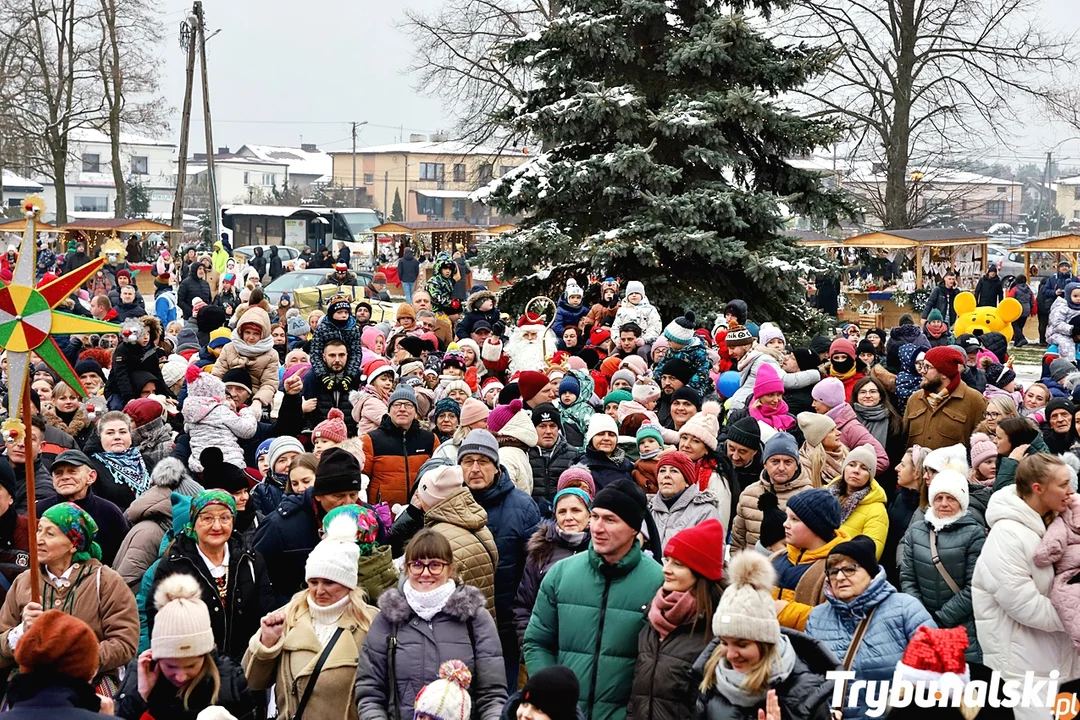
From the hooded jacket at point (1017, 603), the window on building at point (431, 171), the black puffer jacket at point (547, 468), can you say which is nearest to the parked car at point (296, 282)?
the black puffer jacket at point (547, 468)

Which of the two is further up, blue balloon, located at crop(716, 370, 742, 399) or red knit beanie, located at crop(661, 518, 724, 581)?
blue balloon, located at crop(716, 370, 742, 399)

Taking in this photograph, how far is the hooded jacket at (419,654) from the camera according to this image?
486 cm

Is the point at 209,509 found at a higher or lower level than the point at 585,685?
higher

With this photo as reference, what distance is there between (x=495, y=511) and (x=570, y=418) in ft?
8.90

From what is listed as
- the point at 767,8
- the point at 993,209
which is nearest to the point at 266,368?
the point at 767,8

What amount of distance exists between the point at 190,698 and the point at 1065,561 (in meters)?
4.03

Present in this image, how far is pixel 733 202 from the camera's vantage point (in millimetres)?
16766

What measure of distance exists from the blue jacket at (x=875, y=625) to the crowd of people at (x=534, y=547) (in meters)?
0.01

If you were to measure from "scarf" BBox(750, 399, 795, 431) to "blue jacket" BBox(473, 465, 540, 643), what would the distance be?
2.85 m

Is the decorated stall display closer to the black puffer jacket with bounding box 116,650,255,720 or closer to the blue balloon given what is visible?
the black puffer jacket with bounding box 116,650,255,720

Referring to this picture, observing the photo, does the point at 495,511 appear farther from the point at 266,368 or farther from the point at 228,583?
the point at 266,368

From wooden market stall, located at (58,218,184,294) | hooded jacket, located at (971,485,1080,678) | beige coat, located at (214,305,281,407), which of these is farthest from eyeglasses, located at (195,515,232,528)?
wooden market stall, located at (58,218,184,294)

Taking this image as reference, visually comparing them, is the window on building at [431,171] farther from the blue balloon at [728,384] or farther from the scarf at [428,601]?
the scarf at [428,601]

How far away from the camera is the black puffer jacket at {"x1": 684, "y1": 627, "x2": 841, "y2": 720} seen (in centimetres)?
427
